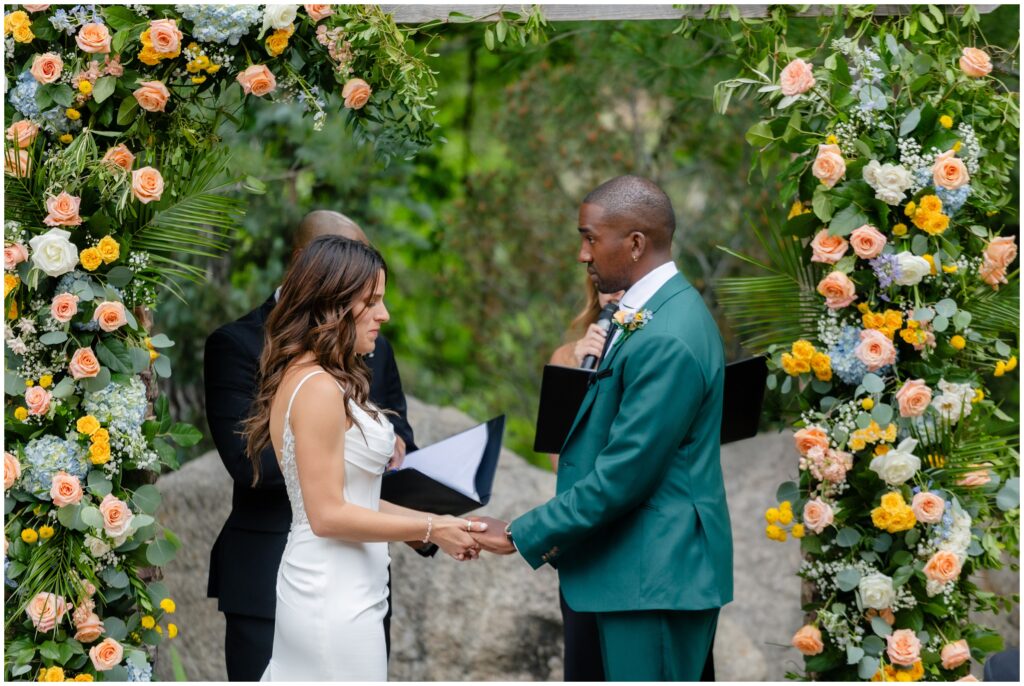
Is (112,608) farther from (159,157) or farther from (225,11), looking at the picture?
(225,11)

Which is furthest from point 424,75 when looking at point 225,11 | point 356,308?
point 356,308

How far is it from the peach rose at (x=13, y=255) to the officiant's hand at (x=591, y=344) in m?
1.96

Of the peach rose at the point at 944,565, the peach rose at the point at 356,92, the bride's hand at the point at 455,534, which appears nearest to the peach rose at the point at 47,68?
the peach rose at the point at 356,92

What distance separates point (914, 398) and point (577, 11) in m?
1.80

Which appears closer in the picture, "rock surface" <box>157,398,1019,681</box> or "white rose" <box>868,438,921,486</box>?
"white rose" <box>868,438,921,486</box>

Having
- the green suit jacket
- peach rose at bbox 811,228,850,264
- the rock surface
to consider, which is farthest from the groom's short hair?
the rock surface

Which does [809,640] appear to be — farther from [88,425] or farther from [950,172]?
[88,425]

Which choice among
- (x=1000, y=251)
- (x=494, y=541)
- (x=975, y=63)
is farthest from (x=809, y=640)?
(x=975, y=63)

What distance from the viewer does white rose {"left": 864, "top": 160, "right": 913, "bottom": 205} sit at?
371 cm

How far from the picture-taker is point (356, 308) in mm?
3383

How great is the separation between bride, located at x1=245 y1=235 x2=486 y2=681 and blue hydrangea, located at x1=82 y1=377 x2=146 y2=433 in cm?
57

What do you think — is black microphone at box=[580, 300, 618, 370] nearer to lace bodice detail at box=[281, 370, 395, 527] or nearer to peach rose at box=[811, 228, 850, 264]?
peach rose at box=[811, 228, 850, 264]

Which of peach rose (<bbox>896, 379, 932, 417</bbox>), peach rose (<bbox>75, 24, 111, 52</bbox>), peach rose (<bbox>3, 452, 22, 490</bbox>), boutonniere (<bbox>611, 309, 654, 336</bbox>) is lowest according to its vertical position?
peach rose (<bbox>3, 452, 22, 490</bbox>)

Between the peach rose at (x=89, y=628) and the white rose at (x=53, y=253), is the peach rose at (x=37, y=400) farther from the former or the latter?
the peach rose at (x=89, y=628)
